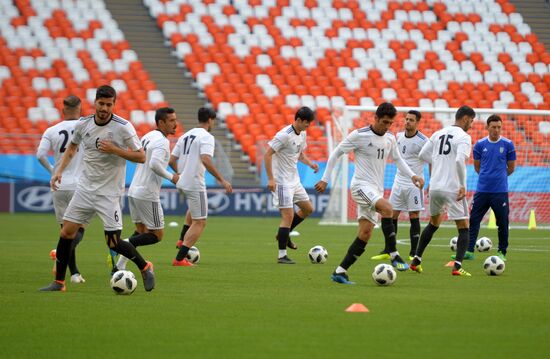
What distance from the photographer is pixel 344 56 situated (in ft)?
119

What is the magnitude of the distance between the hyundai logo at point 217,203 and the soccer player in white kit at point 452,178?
16.8 m

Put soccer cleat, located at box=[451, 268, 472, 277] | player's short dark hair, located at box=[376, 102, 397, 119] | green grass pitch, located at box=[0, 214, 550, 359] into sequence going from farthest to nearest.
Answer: soccer cleat, located at box=[451, 268, 472, 277]
player's short dark hair, located at box=[376, 102, 397, 119]
green grass pitch, located at box=[0, 214, 550, 359]

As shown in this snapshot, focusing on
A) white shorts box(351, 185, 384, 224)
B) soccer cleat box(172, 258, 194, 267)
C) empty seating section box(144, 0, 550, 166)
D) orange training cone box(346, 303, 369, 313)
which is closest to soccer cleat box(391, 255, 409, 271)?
white shorts box(351, 185, 384, 224)

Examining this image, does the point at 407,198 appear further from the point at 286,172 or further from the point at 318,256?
the point at 318,256

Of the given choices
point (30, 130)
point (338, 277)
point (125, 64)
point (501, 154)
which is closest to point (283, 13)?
point (125, 64)

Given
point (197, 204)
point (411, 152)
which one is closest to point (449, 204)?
point (411, 152)

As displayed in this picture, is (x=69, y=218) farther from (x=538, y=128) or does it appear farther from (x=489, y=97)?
(x=489, y=97)

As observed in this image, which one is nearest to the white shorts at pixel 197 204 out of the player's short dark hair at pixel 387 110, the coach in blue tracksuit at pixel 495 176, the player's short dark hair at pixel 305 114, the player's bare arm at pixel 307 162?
the player's short dark hair at pixel 305 114

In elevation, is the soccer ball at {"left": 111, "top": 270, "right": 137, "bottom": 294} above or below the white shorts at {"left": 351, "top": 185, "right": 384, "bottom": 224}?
below

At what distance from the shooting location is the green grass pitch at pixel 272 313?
7039mm

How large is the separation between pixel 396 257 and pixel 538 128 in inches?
608

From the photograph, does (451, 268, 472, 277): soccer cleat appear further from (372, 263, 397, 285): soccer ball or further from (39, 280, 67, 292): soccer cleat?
(39, 280, 67, 292): soccer cleat

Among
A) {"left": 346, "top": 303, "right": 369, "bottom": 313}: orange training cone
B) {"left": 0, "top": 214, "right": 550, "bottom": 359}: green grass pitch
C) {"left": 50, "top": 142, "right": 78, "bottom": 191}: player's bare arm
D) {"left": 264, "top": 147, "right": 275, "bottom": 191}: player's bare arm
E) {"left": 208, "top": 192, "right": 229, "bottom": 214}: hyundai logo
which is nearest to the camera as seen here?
{"left": 0, "top": 214, "right": 550, "bottom": 359}: green grass pitch

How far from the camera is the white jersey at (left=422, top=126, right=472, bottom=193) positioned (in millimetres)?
13172
